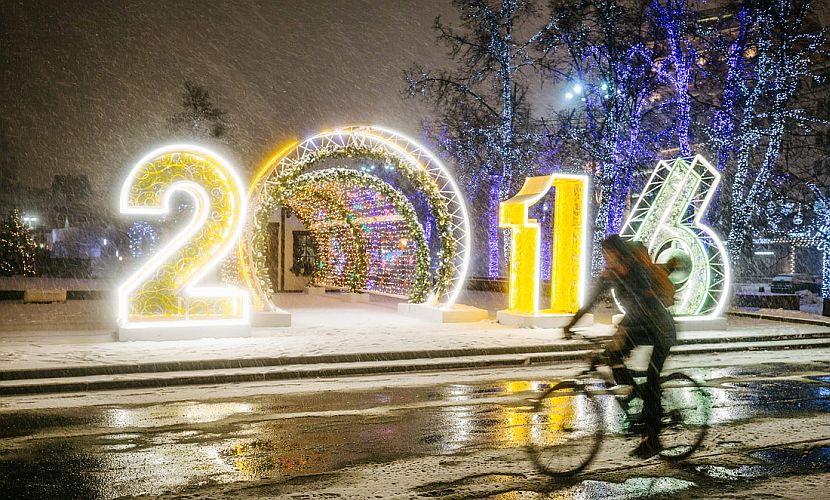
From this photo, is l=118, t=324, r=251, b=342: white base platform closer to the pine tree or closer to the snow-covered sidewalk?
the snow-covered sidewalk

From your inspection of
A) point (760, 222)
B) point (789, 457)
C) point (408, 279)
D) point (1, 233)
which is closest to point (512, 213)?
point (408, 279)

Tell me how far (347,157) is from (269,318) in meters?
4.43

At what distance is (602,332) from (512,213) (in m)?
3.46

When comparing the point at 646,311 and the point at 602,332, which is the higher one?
the point at 646,311

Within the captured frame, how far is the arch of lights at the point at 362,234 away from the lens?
2009 centimetres

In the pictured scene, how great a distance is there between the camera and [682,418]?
26.1ft

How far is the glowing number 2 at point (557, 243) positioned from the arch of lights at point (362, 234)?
3311 mm

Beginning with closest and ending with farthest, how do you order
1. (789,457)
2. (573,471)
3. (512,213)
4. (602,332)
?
(573,471), (789,457), (602,332), (512,213)

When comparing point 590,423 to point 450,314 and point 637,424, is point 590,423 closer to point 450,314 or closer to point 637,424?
point 637,424

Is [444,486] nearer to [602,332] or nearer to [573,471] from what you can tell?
[573,471]

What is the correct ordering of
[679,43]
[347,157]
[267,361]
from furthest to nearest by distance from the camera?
[679,43]
[347,157]
[267,361]

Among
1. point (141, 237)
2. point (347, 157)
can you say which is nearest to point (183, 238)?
point (347, 157)

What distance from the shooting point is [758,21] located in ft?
75.2

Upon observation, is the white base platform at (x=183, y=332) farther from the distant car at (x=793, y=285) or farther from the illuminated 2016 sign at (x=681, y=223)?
the distant car at (x=793, y=285)
